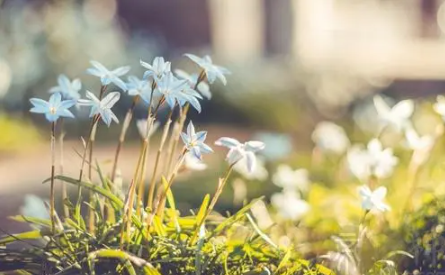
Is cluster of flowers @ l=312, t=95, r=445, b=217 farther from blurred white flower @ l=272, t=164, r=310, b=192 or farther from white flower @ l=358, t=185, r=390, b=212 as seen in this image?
blurred white flower @ l=272, t=164, r=310, b=192

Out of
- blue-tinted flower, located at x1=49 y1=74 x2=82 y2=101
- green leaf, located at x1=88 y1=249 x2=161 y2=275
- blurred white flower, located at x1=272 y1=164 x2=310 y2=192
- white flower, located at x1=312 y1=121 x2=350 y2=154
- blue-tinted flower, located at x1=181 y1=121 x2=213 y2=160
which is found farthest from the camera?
white flower, located at x1=312 y1=121 x2=350 y2=154

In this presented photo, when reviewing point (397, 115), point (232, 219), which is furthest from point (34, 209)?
point (397, 115)

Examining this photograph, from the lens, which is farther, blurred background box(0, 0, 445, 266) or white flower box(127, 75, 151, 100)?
blurred background box(0, 0, 445, 266)

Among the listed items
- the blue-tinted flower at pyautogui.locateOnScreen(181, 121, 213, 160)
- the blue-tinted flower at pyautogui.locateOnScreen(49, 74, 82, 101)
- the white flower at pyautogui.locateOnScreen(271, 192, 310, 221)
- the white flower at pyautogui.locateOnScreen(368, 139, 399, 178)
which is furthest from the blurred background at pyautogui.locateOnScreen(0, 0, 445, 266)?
the blue-tinted flower at pyautogui.locateOnScreen(181, 121, 213, 160)

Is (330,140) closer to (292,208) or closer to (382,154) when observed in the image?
(292,208)

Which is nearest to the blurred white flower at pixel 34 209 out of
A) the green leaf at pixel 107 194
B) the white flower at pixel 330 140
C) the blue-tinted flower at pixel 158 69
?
the green leaf at pixel 107 194

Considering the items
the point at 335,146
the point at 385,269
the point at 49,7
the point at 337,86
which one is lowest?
the point at 385,269

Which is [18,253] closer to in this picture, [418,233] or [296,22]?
[418,233]

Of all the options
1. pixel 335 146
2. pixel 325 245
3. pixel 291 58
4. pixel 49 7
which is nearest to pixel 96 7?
pixel 49 7
